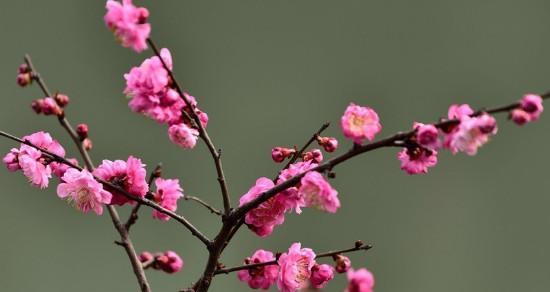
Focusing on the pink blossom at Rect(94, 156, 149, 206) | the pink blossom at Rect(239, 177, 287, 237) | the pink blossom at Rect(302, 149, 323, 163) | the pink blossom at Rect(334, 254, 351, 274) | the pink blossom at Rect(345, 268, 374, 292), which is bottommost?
the pink blossom at Rect(345, 268, 374, 292)

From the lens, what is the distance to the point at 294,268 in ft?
3.60

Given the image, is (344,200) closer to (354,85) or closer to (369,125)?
(354,85)

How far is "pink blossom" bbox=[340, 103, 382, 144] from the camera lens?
93 cm

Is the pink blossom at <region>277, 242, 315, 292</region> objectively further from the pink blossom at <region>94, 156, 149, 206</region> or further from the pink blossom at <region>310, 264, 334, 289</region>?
the pink blossom at <region>94, 156, 149, 206</region>

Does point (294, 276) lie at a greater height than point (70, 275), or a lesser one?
lesser

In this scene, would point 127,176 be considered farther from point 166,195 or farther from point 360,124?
point 360,124

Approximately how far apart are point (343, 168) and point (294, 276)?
3.35 feet

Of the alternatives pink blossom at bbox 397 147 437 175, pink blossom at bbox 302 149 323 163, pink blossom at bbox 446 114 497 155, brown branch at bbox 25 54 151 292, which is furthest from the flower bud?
brown branch at bbox 25 54 151 292

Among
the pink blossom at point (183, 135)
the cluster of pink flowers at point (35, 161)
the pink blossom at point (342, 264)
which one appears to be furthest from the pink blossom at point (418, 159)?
the cluster of pink flowers at point (35, 161)

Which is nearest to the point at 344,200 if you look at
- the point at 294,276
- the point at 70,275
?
the point at 70,275

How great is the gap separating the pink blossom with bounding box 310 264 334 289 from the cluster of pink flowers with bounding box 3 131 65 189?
1.42 ft

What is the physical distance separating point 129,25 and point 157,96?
0.40 ft

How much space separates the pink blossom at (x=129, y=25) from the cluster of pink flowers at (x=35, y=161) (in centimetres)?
27

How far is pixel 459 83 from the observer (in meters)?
2.08
